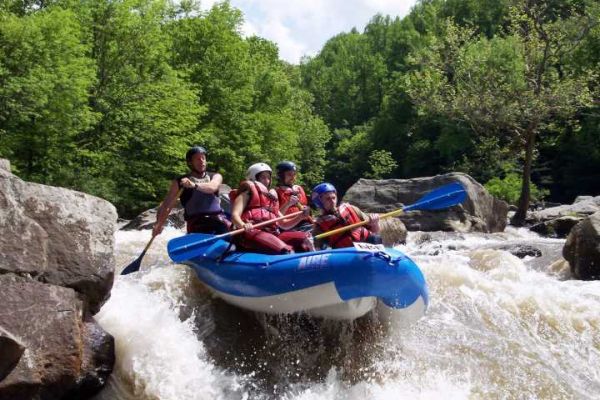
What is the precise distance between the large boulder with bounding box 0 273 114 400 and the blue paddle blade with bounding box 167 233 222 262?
1.25 metres

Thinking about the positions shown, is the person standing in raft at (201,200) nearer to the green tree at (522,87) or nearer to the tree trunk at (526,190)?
the tree trunk at (526,190)

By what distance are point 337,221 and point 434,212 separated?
10543mm

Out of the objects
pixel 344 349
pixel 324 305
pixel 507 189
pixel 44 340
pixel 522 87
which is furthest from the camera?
pixel 507 189

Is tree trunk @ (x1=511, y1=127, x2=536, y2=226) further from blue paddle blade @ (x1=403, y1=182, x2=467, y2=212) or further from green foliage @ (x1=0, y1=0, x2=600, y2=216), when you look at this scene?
blue paddle blade @ (x1=403, y1=182, x2=467, y2=212)

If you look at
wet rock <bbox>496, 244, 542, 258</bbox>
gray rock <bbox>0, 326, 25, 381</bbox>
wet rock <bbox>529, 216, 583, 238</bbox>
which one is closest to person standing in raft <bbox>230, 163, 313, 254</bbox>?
gray rock <bbox>0, 326, 25, 381</bbox>

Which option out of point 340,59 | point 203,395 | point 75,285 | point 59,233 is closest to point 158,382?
point 203,395

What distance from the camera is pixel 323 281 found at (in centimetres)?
480

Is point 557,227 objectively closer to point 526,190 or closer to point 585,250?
point 526,190

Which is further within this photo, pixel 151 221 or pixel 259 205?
pixel 151 221

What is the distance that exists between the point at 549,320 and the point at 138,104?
14899 millimetres

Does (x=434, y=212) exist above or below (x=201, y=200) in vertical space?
below

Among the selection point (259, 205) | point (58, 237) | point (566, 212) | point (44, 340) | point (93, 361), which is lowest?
point (566, 212)

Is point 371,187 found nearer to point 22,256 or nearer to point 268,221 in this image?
point 268,221

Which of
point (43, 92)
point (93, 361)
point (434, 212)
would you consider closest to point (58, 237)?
point (93, 361)
